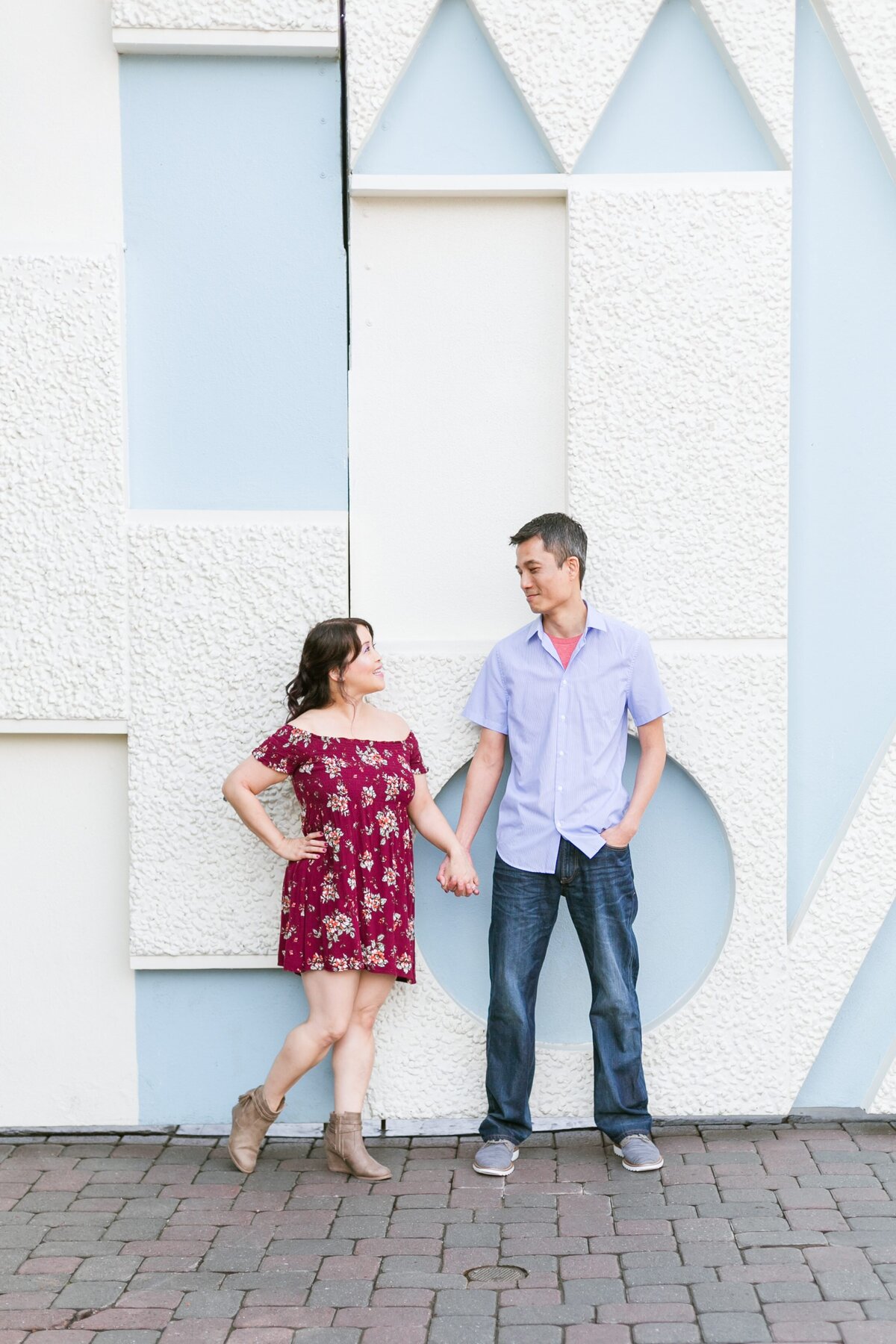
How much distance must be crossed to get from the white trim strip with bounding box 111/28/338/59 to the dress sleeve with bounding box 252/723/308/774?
2.12 metres

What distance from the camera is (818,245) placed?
4027 mm

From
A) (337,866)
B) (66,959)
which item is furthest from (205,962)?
(337,866)

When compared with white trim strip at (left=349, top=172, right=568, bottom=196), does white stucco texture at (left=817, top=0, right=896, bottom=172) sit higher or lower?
higher

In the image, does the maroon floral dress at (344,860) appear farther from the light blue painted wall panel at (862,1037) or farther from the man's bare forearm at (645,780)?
the light blue painted wall panel at (862,1037)

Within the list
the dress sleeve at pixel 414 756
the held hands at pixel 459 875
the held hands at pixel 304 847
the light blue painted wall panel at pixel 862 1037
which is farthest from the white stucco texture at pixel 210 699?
the light blue painted wall panel at pixel 862 1037

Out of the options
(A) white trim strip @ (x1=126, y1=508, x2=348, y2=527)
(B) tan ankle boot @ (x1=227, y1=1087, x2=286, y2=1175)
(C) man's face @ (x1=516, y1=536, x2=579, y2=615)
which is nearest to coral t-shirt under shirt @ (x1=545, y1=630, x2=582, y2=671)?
(C) man's face @ (x1=516, y1=536, x2=579, y2=615)

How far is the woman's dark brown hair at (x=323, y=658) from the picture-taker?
3680 millimetres

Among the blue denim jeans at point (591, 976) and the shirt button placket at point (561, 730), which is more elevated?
the shirt button placket at point (561, 730)

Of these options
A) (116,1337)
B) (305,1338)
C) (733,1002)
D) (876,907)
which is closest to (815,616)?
(876,907)

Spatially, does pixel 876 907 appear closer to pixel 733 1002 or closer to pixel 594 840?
pixel 733 1002

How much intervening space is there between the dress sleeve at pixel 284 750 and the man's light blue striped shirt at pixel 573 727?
66 centimetres

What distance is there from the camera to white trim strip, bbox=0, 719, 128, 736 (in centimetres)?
400

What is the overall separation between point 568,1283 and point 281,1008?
4.56 ft

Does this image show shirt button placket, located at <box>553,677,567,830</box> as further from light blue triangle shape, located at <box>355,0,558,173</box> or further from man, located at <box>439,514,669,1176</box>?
light blue triangle shape, located at <box>355,0,558,173</box>
